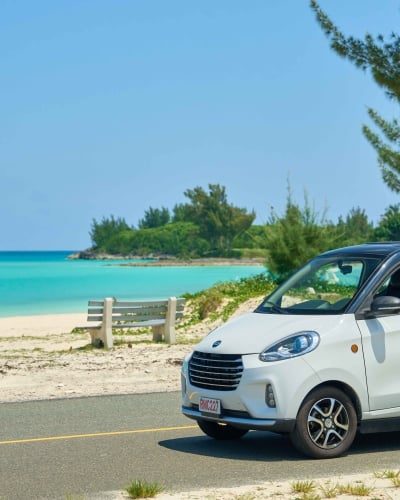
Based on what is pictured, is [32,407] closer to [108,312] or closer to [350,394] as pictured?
[350,394]

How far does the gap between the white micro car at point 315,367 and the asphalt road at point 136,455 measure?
12.3 inches

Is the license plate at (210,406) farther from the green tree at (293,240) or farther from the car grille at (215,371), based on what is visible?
the green tree at (293,240)

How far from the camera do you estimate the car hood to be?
28.5ft

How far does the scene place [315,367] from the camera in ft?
28.1

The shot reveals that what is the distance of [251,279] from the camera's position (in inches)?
1508

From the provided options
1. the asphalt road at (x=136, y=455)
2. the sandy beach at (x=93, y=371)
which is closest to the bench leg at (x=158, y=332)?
the sandy beach at (x=93, y=371)

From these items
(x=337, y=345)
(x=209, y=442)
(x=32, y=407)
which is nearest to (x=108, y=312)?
(x=32, y=407)

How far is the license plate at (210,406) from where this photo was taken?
8.82 m

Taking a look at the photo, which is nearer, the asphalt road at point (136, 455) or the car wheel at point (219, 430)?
the asphalt road at point (136, 455)

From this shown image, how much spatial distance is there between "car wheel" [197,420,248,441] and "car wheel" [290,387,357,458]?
127cm

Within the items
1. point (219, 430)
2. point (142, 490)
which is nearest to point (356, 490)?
point (142, 490)

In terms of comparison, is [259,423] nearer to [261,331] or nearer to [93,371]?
[261,331]

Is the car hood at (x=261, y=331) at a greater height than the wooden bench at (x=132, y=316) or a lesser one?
greater

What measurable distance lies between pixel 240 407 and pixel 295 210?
33.2 metres
